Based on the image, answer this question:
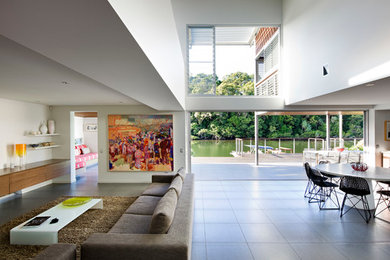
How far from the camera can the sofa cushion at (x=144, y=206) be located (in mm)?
3496

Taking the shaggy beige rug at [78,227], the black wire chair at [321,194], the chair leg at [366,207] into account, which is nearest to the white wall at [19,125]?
the shaggy beige rug at [78,227]

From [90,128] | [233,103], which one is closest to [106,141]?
[233,103]

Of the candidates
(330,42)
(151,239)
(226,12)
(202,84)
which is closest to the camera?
(151,239)

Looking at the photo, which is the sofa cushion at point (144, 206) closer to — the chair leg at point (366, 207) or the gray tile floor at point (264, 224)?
the gray tile floor at point (264, 224)

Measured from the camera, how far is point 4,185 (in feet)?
14.9

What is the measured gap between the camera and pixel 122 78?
8.09 feet

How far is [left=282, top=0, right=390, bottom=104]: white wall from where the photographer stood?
3154 millimetres

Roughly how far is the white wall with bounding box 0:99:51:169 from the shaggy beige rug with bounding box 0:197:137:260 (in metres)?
1.91

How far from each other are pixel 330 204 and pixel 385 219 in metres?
0.95

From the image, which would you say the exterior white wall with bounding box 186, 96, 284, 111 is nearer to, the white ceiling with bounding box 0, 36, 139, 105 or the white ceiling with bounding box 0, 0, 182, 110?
the white ceiling with bounding box 0, 36, 139, 105

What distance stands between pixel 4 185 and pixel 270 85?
7.66m

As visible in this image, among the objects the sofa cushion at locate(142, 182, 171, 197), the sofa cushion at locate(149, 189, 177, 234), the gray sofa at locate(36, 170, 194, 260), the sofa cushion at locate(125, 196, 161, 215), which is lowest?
the sofa cushion at locate(125, 196, 161, 215)

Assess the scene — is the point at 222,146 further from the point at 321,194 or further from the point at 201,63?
the point at 321,194

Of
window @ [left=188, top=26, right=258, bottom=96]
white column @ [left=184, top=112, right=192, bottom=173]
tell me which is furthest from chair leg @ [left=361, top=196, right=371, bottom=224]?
window @ [left=188, top=26, right=258, bottom=96]
